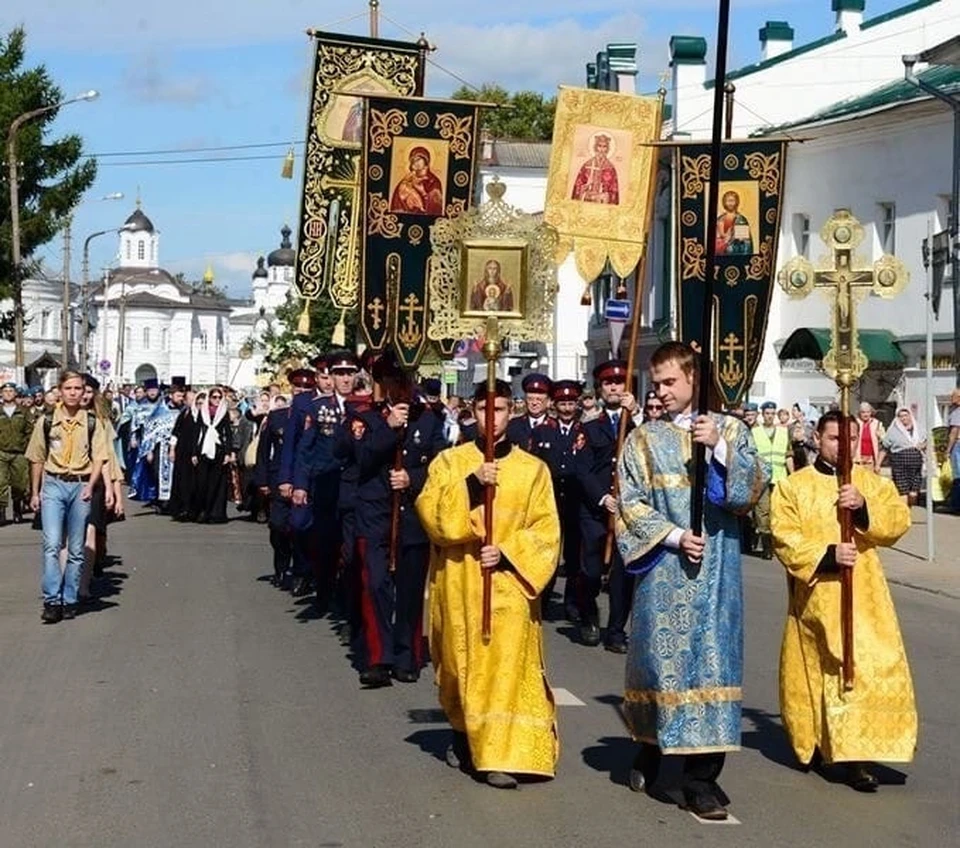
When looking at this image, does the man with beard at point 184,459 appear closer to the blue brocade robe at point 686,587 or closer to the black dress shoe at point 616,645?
the black dress shoe at point 616,645

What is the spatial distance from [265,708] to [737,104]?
35123 mm

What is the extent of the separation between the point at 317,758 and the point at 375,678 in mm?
2155


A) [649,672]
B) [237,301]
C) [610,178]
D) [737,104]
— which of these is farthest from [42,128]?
[237,301]

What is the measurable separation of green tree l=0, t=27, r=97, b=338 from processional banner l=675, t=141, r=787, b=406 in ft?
101

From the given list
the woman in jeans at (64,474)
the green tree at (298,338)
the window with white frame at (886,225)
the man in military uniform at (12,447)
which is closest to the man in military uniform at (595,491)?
the woman in jeans at (64,474)

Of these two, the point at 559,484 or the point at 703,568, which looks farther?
the point at 559,484

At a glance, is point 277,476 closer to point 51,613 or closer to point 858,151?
point 51,613

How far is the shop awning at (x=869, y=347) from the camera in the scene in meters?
32.9

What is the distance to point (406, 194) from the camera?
1361 centimetres

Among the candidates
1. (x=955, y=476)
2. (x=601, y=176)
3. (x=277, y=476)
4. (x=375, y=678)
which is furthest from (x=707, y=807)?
(x=955, y=476)

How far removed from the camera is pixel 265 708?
10219 millimetres

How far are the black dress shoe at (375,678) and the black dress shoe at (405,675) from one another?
159mm

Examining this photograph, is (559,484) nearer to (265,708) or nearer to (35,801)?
(265,708)

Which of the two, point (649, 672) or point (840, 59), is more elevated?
point (840, 59)
